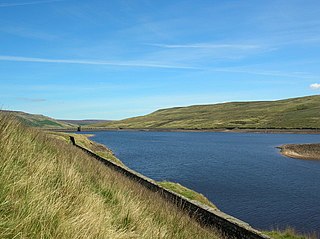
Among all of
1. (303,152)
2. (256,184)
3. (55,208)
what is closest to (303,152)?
(303,152)

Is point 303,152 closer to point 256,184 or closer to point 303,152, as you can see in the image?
point 303,152

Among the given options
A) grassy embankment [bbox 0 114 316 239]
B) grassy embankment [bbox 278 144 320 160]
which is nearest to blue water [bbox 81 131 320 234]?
grassy embankment [bbox 278 144 320 160]

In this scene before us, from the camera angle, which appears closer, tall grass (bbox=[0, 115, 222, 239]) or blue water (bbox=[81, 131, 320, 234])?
tall grass (bbox=[0, 115, 222, 239])

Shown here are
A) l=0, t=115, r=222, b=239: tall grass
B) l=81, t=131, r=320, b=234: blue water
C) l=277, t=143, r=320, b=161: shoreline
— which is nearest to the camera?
l=0, t=115, r=222, b=239: tall grass

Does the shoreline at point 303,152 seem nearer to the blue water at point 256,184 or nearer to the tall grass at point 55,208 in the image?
the blue water at point 256,184

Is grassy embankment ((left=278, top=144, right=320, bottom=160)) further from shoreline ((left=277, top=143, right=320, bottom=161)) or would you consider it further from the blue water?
the blue water

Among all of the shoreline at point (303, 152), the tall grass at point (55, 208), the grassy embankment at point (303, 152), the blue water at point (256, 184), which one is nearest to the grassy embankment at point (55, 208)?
the tall grass at point (55, 208)

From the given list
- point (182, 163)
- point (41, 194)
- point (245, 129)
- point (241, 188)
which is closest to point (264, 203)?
point (241, 188)

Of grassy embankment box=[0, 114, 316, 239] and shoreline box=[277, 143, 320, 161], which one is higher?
grassy embankment box=[0, 114, 316, 239]

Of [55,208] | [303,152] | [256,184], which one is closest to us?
[55,208]

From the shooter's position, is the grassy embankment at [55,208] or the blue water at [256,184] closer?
the grassy embankment at [55,208]

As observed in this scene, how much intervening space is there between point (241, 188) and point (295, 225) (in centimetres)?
1064

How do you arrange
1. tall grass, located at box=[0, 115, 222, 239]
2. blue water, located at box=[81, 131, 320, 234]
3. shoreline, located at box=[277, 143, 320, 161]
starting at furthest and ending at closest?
1. shoreline, located at box=[277, 143, 320, 161]
2. blue water, located at box=[81, 131, 320, 234]
3. tall grass, located at box=[0, 115, 222, 239]

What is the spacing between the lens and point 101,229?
13.8 ft
